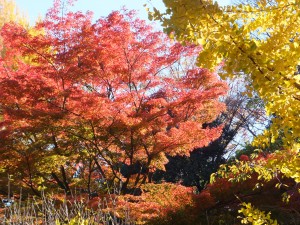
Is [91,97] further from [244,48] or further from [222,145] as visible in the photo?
[222,145]

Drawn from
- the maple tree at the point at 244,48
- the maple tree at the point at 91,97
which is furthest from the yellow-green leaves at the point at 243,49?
the maple tree at the point at 91,97

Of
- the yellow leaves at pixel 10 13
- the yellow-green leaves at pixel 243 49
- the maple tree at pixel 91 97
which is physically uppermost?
the yellow leaves at pixel 10 13

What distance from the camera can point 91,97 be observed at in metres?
6.87

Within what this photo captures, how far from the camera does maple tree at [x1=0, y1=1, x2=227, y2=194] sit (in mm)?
7098

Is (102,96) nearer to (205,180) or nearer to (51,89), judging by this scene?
(51,89)

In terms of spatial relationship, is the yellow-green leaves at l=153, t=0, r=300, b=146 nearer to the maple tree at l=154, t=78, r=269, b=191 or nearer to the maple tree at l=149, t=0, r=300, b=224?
the maple tree at l=149, t=0, r=300, b=224

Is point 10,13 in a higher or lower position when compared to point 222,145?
higher

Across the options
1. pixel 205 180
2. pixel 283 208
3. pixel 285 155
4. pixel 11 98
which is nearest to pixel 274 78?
pixel 285 155

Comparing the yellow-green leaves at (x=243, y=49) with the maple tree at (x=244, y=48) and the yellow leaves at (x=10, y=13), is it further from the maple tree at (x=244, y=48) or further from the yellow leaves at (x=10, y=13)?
the yellow leaves at (x=10, y=13)

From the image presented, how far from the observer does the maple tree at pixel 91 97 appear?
23.3ft

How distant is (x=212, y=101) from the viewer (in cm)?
864

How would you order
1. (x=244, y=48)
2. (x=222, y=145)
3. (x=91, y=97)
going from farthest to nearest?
(x=222, y=145) → (x=91, y=97) → (x=244, y=48)

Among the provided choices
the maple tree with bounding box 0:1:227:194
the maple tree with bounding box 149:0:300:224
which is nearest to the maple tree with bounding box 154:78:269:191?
the maple tree with bounding box 0:1:227:194

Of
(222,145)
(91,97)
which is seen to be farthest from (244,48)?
(222,145)
